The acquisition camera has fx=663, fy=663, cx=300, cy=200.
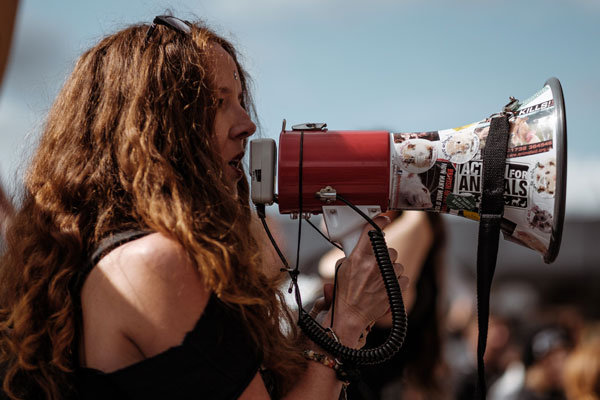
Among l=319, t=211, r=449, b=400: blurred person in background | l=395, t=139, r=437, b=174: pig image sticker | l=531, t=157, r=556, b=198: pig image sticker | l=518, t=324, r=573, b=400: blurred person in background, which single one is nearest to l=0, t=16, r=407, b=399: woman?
l=395, t=139, r=437, b=174: pig image sticker

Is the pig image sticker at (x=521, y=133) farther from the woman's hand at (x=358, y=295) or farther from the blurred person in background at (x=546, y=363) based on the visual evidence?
the blurred person in background at (x=546, y=363)

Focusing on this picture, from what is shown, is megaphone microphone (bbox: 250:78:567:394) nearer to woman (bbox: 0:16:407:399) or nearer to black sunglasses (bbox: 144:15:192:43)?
woman (bbox: 0:16:407:399)

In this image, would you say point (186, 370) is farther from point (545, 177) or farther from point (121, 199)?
point (545, 177)

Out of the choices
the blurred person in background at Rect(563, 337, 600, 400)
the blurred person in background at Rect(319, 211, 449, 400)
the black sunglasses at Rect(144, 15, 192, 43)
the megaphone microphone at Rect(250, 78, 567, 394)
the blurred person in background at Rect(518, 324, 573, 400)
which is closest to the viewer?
the black sunglasses at Rect(144, 15, 192, 43)

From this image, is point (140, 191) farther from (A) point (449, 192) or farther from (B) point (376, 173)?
(A) point (449, 192)

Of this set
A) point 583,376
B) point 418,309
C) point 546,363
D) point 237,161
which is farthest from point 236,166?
point 546,363

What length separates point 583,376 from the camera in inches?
195

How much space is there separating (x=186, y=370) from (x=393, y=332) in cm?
75

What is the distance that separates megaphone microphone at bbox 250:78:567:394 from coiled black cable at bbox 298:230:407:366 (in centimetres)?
13

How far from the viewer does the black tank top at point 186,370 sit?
149cm

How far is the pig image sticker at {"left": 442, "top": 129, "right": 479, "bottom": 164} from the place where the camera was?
205 cm

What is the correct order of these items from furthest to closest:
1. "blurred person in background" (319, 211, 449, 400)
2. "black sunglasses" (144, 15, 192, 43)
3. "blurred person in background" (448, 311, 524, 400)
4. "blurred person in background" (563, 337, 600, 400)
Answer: "blurred person in background" (448, 311, 524, 400) < "blurred person in background" (563, 337, 600, 400) < "blurred person in background" (319, 211, 449, 400) < "black sunglasses" (144, 15, 192, 43)

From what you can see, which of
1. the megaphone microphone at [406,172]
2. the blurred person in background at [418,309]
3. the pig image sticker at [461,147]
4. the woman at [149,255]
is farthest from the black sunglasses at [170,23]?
the blurred person in background at [418,309]

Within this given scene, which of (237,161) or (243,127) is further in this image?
(237,161)
